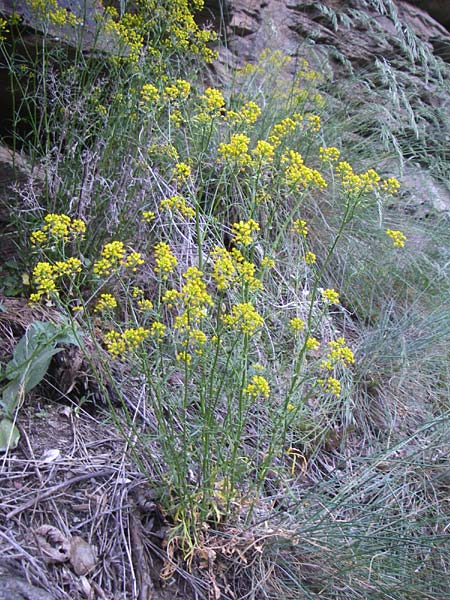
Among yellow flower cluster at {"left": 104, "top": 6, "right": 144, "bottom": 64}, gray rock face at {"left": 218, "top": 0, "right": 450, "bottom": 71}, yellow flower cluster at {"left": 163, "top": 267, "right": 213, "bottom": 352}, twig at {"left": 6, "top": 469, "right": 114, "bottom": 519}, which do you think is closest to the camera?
yellow flower cluster at {"left": 163, "top": 267, "right": 213, "bottom": 352}

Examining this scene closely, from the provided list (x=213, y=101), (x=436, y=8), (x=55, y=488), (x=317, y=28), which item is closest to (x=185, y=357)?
(x=55, y=488)

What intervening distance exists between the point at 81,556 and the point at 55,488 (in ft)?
0.63

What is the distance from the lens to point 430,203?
353cm

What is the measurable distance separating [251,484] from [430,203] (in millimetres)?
2492

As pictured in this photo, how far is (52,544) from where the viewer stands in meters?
1.47

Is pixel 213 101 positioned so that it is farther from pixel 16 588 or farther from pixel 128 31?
pixel 16 588

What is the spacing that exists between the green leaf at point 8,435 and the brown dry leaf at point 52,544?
0.25 meters

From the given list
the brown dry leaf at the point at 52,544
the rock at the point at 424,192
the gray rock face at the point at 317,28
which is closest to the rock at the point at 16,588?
the brown dry leaf at the point at 52,544

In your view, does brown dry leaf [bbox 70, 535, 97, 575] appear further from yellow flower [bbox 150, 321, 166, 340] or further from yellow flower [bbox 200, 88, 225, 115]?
yellow flower [bbox 200, 88, 225, 115]

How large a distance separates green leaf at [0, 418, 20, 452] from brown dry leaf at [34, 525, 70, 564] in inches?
10.0

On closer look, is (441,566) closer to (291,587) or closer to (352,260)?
(291,587)

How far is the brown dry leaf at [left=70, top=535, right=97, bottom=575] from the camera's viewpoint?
1.45 metres

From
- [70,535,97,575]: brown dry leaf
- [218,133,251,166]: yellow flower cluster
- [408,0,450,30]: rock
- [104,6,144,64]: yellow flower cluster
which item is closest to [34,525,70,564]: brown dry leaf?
[70,535,97,575]: brown dry leaf

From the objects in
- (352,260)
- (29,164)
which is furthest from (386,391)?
(29,164)
